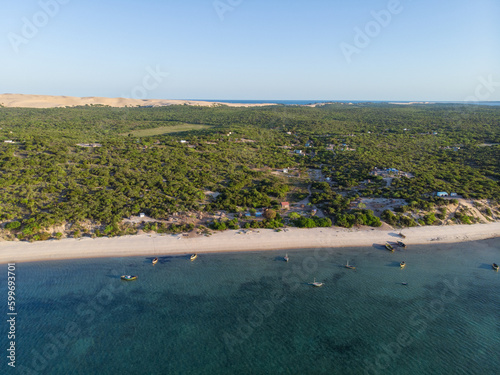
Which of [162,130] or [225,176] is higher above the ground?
[162,130]

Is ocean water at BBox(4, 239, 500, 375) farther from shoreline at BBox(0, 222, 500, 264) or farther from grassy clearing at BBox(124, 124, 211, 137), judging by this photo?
grassy clearing at BBox(124, 124, 211, 137)

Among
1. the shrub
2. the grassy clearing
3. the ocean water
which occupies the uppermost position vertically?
the grassy clearing

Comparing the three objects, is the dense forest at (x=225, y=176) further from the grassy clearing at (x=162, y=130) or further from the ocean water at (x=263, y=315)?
the ocean water at (x=263, y=315)

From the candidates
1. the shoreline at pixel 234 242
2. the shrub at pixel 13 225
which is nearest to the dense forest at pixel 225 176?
the shrub at pixel 13 225

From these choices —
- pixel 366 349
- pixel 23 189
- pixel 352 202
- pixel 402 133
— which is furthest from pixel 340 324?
pixel 402 133

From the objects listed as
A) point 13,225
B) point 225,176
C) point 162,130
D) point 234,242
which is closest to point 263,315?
point 234,242

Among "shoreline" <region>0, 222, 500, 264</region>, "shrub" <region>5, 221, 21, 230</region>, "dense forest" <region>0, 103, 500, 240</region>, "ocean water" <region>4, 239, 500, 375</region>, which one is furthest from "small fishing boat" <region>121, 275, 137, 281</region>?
"shrub" <region>5, 221, 21, 230</region>

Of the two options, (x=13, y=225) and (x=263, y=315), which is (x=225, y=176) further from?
(x=263, y=315)
